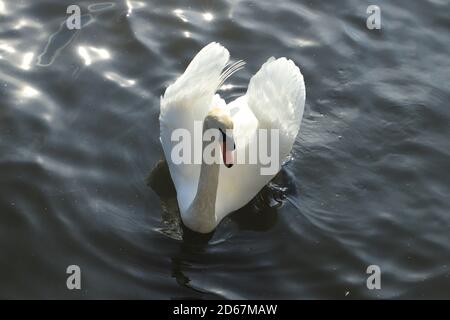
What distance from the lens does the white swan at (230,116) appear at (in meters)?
8.73

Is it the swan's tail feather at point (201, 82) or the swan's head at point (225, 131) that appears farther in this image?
the swan's tail feather at point (201, 82)

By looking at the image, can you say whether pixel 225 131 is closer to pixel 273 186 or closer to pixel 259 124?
pixel 259 124

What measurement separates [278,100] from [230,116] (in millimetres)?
625

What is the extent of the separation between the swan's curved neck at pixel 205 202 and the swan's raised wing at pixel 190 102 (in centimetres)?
24

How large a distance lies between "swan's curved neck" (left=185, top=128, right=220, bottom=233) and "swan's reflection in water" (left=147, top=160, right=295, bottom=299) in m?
0.13

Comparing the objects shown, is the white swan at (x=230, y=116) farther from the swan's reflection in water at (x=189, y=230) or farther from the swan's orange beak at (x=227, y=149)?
the swan's orange beak at (x=227, y=149)

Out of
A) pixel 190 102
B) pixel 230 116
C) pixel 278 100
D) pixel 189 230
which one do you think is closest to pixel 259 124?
pixel 278 100

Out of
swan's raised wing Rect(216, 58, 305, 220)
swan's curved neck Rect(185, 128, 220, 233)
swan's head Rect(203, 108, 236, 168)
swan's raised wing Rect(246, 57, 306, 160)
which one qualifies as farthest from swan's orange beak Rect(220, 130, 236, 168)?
swan's raised wing Rect(246, 57, 306, 160)

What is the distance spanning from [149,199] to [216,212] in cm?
77

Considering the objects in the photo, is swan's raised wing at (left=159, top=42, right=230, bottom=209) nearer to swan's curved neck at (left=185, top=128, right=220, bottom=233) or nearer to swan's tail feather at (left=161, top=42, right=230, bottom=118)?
swan's tail feather at (left=161, top=42, right=230, bottom=118)

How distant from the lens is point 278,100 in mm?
9000

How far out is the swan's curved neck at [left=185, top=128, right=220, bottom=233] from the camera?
8.41 metres

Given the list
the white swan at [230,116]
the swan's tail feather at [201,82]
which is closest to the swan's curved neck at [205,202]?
the white swan at [230,116]
